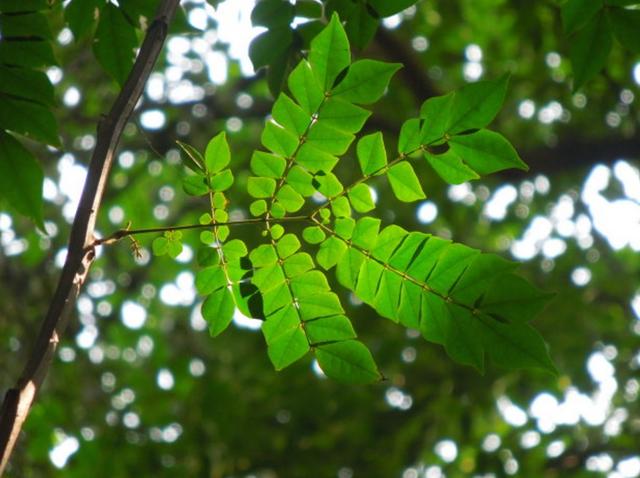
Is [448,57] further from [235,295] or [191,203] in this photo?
[235,295]

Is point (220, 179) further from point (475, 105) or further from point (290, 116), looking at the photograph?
point (475, 105)

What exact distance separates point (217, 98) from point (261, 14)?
15.0ft

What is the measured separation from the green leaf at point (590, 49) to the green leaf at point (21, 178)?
3.38ft

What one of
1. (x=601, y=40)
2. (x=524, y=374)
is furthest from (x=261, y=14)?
(x=524, y=374)

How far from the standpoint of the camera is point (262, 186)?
136cm

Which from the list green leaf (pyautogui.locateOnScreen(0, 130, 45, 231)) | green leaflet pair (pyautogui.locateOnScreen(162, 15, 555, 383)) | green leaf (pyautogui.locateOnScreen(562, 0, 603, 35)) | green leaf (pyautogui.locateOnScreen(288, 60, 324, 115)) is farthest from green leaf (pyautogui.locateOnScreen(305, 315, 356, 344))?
green leaf (pyautogui.locateOnScreen(562, 0, 603, 35))

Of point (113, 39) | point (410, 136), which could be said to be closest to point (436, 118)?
point (410, 136)

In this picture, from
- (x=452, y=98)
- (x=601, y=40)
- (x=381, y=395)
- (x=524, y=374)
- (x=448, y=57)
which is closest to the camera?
(x=452, y=98)

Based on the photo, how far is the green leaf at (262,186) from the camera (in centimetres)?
136

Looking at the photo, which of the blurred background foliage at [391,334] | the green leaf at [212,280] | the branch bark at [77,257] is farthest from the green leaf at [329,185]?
the blurred background foliage at [391,334]

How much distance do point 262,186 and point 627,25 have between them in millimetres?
757

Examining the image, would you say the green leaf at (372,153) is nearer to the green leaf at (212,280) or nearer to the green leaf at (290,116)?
the green leaf at (290,116)

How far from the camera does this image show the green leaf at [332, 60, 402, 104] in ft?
4.25

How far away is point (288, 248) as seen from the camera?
53.3 inches
